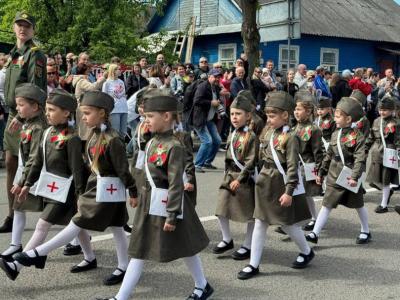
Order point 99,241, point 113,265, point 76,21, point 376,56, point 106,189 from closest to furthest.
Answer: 1. point 106,189
2. point 113,265
3. point 99,241
4. point 76,21
5. point 376,56

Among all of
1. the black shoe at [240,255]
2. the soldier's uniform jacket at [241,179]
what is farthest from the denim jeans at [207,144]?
the black shoe at [240,255]

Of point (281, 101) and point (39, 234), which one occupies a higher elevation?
point (281, 101)

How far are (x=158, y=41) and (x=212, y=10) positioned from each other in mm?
7225

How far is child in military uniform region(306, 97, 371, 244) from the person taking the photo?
6.20m

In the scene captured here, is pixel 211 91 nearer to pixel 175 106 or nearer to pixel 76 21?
pixel 175 106

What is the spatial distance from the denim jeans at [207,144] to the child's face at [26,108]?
18.7ft

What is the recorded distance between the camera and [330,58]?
3031 centimetres

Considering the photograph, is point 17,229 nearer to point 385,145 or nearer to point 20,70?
point 20,70

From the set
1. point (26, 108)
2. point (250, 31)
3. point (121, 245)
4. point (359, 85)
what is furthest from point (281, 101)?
point (359, 85)

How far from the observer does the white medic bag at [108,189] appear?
4.61 m

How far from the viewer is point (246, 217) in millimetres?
5523

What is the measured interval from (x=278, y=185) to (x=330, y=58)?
26.3 meters

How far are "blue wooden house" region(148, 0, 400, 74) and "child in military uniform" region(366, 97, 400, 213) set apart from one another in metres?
18.9

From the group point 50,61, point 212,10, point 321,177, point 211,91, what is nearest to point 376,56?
point 212,10
